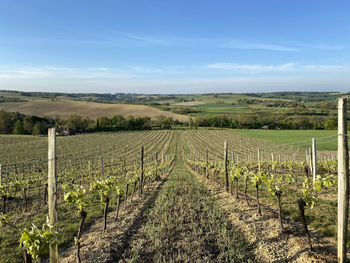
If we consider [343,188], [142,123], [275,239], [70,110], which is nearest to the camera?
[343,188]

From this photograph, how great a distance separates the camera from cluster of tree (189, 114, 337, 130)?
79312 millimetres

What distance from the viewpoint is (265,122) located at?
284 feet

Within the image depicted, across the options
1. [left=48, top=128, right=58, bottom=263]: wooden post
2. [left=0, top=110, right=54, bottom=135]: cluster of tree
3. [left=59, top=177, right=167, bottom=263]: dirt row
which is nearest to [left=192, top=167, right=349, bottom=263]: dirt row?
[left=59, top=177, right=167, bottom=263]: dirt row

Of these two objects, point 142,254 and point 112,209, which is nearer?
point 142,254

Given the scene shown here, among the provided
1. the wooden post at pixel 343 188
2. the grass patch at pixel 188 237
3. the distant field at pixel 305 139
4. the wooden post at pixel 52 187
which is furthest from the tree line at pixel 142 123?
the wooden post at pixel 343 188

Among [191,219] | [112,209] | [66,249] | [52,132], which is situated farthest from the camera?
[112,209]

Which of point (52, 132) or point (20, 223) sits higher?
point (52, 132)

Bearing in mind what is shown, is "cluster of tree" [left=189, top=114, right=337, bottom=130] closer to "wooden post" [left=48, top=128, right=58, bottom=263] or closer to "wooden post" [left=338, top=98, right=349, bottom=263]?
"wooden post" [left=338, top=98, right=349, bottom=263]

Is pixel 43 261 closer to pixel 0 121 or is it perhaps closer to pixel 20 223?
pixel 20 223

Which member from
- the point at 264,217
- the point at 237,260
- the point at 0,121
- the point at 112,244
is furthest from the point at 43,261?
the point at 0,121

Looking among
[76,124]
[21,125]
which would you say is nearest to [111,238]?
→ [21,125]

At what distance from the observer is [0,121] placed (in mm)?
71000

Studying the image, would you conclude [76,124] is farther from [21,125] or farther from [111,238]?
[111,238]

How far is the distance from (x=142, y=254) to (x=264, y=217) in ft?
16.6
